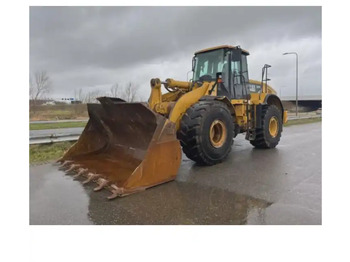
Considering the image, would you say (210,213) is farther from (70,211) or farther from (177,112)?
(177,112)

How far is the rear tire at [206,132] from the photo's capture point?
17.2 ft

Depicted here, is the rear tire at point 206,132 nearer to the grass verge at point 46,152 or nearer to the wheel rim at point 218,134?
the wheel rim at point 218,134

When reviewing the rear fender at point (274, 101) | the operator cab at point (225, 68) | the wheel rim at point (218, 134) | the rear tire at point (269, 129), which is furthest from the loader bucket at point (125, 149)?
the rear fender at point (274, 101)

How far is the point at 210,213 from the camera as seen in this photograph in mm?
3416

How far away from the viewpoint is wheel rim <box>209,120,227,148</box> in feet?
19.0

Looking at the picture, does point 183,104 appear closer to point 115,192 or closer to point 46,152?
point 115,192

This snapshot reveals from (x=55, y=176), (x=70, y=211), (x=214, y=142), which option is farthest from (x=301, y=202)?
(x=55, y=176)

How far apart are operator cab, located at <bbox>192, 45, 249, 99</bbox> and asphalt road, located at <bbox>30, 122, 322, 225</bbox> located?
2376 millimetres

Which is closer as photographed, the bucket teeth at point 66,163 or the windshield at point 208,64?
the bucket teeth at point 66,163

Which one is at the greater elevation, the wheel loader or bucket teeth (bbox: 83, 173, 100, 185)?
the wheel loader

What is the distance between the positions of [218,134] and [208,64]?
2247 millimetres

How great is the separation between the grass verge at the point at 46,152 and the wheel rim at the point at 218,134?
3.85 metres

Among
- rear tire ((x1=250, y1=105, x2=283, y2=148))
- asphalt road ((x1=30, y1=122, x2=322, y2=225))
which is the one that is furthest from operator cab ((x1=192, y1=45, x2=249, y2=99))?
asphalt road ((x1=30, y1=122, x2=322, y2=225))

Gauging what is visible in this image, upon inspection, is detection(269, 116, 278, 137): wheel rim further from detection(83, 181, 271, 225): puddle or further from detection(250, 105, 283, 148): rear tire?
detection(83, 181, 271, 225): puddle
